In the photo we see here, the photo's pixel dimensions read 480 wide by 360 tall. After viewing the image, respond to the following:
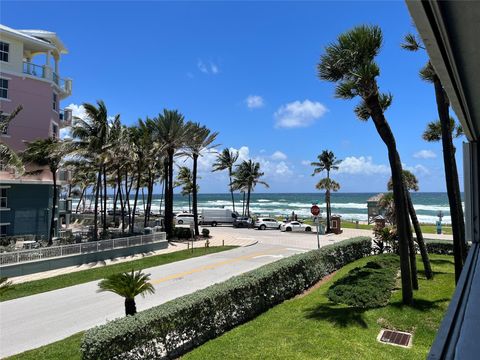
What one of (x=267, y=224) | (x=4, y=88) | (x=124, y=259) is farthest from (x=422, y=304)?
(x=267, y=224)

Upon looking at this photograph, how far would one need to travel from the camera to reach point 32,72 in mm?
25672

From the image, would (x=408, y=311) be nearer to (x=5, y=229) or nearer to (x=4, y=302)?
(x=4, y=302)

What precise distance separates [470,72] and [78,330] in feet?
35.0

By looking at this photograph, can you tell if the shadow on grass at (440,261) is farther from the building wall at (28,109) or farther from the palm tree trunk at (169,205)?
the building wall at (28,109)

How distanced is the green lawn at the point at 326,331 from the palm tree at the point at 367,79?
133cm

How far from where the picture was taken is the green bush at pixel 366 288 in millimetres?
10008

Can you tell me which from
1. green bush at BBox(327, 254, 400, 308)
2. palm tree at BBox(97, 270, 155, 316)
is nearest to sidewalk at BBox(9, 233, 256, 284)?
palm tree at BBox(97, 270, 155, 316)

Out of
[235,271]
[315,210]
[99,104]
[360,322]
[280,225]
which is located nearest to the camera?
[360,322]

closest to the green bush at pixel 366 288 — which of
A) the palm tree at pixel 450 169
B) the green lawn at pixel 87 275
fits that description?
the palm tree at pixel 450 169

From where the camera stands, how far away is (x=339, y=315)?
901 centimetres

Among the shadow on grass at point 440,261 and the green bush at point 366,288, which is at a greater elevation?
Answer: the green bush at point 366,288

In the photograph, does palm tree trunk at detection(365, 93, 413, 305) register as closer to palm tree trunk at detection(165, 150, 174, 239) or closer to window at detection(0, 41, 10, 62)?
palm tree trunk at detection(165, 150, 174, 239)

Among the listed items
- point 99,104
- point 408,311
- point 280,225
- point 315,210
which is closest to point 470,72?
point 408,311

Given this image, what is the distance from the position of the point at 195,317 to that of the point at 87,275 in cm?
1061
